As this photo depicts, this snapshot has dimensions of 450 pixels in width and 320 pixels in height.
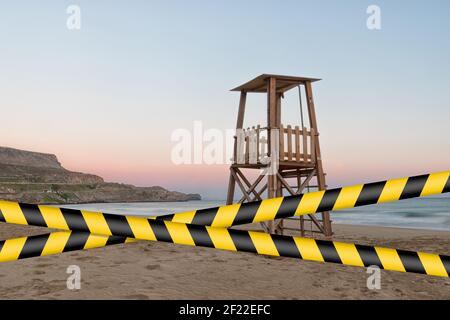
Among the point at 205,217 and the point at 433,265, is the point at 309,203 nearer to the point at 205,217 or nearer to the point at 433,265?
the point at 205,217

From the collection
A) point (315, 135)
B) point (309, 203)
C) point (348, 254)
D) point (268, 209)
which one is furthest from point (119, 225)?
point (315, 135)

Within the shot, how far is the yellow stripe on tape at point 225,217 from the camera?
926mm

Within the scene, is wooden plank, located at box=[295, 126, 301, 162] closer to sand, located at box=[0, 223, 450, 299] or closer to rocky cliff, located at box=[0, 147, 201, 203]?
sand, located at box=[0, 223, 450, 299]

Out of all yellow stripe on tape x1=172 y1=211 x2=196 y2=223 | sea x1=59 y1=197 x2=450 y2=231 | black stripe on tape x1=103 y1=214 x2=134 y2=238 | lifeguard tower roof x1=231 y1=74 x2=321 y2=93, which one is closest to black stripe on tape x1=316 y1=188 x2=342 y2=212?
yellow stripe on tape x1=172 y1=211 x2=196 y2=223

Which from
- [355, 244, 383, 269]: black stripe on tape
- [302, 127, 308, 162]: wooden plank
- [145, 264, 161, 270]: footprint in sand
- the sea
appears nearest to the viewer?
[355, 244, 383, 269]: black stripe on tape

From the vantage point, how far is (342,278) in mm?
6410

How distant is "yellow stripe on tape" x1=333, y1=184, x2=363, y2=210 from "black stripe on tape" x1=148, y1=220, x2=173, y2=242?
41cm

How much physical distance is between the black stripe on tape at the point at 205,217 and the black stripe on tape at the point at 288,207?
0.16 m

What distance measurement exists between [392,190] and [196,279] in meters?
5.60

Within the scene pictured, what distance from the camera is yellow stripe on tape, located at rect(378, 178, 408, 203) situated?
935 mm

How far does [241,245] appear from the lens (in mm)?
925

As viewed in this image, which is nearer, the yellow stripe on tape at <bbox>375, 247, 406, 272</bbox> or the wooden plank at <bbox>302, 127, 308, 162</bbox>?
the yellow stripe on tape at <bbox>375, 247, 406, 272</bbox>
